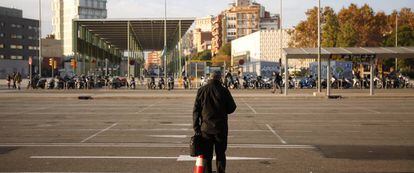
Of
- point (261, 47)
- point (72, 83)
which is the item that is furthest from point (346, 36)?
point (261, 47)

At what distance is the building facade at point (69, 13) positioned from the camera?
17475cm

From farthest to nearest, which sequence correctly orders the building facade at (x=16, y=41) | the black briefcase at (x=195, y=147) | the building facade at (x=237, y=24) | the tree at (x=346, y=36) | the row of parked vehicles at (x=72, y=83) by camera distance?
the building facade at (x=237, y=24), the building facade at (x=16, y=41), the tree at (x=346, y=36), the row of parked vehicles at (x=72, y=83), the black briefcase at (x=195, y=147)

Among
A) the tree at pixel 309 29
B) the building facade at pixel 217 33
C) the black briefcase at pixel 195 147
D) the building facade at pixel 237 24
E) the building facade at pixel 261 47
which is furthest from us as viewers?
the building facade at pixel 217 33

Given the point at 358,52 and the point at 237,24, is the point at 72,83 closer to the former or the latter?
the point at 358,52

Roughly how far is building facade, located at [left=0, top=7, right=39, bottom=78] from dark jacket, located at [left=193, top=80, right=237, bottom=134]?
11490 centimetres

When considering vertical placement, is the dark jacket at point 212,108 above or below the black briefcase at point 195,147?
above

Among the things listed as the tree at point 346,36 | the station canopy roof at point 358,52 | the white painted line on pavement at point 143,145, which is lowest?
the white painted line on pavement at point 143,145

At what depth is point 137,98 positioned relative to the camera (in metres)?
31.8

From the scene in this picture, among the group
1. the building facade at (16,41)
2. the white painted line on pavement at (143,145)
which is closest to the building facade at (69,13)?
the building facade at (16,41)

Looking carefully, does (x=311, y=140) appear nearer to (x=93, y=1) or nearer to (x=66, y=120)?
(x=66, y=120)

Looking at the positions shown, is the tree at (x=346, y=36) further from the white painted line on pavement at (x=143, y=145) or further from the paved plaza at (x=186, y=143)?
the white painted line on pavement at (x=143, y=145)

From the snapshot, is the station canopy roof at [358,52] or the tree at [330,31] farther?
the tree at [330,31]

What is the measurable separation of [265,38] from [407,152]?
450 feet

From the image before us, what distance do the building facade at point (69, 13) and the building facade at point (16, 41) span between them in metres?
38.9
